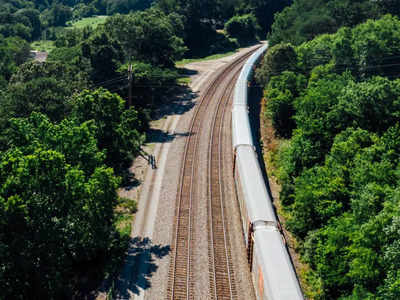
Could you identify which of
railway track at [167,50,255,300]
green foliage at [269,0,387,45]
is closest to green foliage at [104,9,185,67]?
railway track at [167,50,255,300]

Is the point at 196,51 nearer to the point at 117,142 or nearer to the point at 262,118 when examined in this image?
the point at 262,118

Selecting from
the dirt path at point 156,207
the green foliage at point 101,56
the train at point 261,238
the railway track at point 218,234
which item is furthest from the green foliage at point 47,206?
the green foliage at point 101,56

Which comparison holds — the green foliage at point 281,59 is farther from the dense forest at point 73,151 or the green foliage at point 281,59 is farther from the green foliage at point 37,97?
the green foliage at point 37,97

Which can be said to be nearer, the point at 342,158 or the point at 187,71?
the point at 342,158

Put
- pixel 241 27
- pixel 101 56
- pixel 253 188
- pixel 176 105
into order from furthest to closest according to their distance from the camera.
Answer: pixel 241 27 < pixel 176 105 < pixel 101 56 < pixel 253 188

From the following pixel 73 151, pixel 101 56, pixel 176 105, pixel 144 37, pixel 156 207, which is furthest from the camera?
pixel 144 37

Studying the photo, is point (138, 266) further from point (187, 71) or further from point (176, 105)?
point (187, 71)

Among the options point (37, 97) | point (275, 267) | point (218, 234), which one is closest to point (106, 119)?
point (37, 97)
